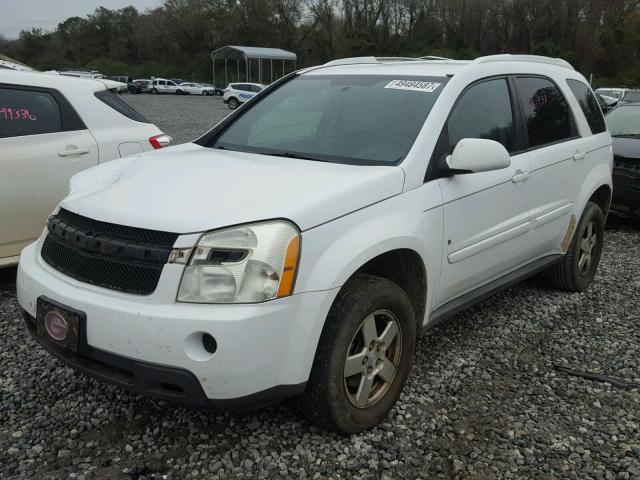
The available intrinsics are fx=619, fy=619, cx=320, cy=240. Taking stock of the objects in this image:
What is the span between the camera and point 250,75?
6469 cm

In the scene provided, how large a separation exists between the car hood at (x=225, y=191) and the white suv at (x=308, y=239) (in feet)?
0.04

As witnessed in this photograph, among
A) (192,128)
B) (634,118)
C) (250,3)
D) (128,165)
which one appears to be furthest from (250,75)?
(128,165)

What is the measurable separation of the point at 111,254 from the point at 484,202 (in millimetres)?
2040

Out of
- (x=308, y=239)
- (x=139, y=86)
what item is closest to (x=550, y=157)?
(x=308, y=239)

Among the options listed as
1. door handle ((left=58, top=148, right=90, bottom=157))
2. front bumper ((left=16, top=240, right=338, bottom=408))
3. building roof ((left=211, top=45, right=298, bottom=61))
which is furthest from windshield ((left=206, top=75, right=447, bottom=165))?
building roof ((left=211, top=45, right=298, bottom=61))

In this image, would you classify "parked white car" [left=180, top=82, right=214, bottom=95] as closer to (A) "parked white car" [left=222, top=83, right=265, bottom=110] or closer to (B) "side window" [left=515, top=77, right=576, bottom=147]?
(A) "parked white car" [left=222, top=83, right=265, bottom=110]

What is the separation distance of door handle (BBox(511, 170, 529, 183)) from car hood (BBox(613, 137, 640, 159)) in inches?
160

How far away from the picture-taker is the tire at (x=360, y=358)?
2.62 metres

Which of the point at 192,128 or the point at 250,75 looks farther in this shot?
the point at 250,75

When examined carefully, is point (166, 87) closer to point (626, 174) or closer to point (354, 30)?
point (354, 30)

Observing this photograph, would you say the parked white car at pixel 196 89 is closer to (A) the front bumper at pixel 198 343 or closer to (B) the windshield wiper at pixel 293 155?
(B) the windshield wiper at pixel 293 155

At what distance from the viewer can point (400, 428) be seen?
9.82 ft

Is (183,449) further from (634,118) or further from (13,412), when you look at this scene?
(634,118)

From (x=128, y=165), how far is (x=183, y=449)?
1.52 m
